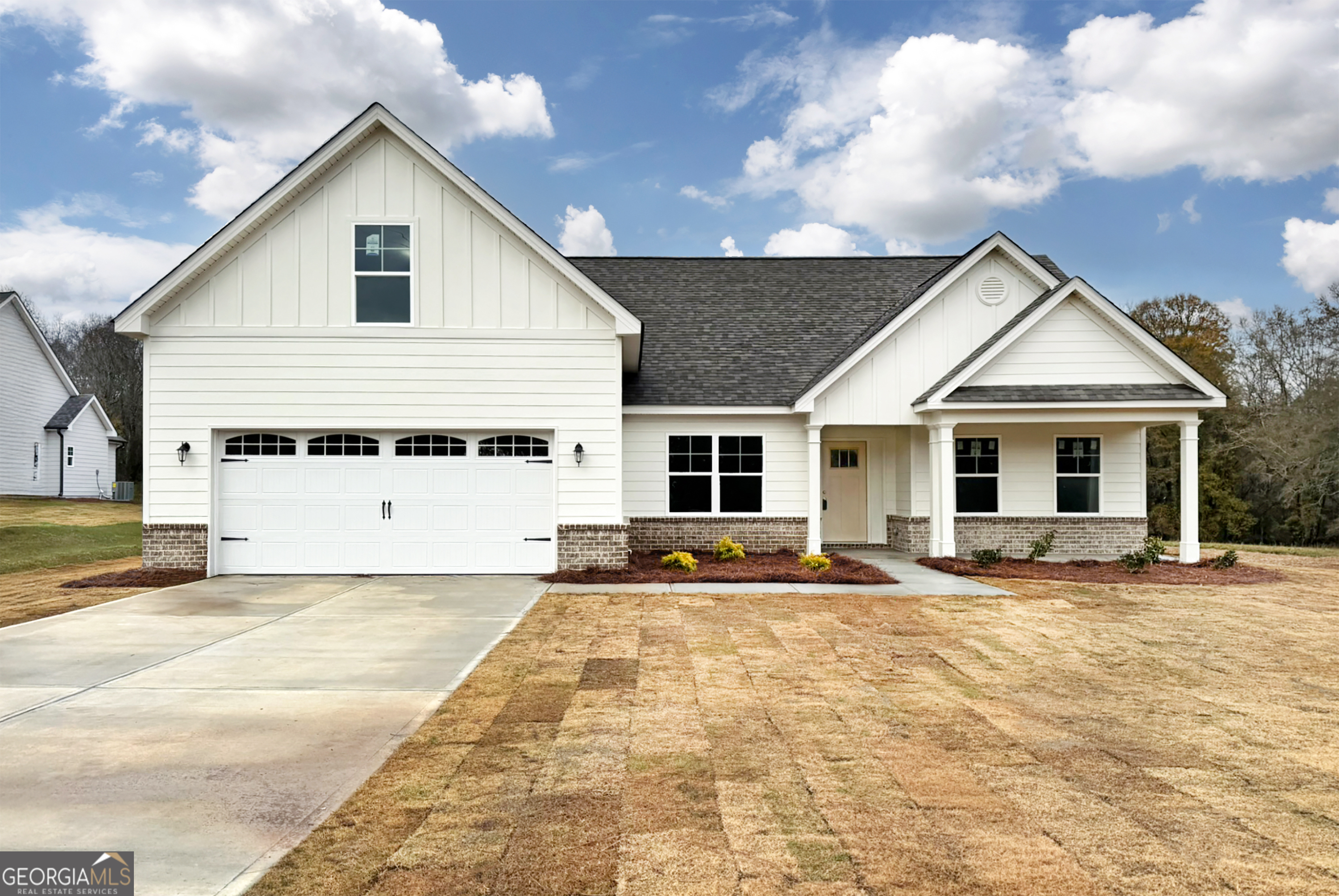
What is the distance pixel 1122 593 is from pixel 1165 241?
20.6 m

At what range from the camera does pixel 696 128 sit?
73.6 ft

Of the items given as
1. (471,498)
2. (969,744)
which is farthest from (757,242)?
(969,744)

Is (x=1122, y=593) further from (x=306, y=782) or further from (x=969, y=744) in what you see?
(x=306, y=782)

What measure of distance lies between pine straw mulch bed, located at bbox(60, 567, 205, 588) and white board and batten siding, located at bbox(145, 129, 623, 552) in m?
0.98

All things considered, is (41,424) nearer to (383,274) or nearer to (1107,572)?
(383,274)

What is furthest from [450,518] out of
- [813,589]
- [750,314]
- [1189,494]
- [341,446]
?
[1189,494]

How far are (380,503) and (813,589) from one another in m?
7.59

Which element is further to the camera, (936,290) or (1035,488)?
(1035,488)

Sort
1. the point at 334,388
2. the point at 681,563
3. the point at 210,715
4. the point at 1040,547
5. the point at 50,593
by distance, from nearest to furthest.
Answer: the point at 210,715 < the point at 50,593 < the point at 334,388 < the point at 681,563 < the point at 1040,547

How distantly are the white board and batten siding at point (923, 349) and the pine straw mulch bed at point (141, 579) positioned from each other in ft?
38.2

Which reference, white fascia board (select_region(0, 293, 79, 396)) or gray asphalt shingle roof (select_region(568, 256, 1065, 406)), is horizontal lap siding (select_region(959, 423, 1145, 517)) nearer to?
gray asphalt shingle roof (select_region(568, 256, 1065, 406))

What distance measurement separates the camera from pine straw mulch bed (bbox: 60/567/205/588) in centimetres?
1257

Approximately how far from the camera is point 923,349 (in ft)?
52.8

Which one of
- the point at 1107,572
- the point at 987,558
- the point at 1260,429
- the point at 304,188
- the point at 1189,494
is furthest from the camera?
the point at 1260,429
